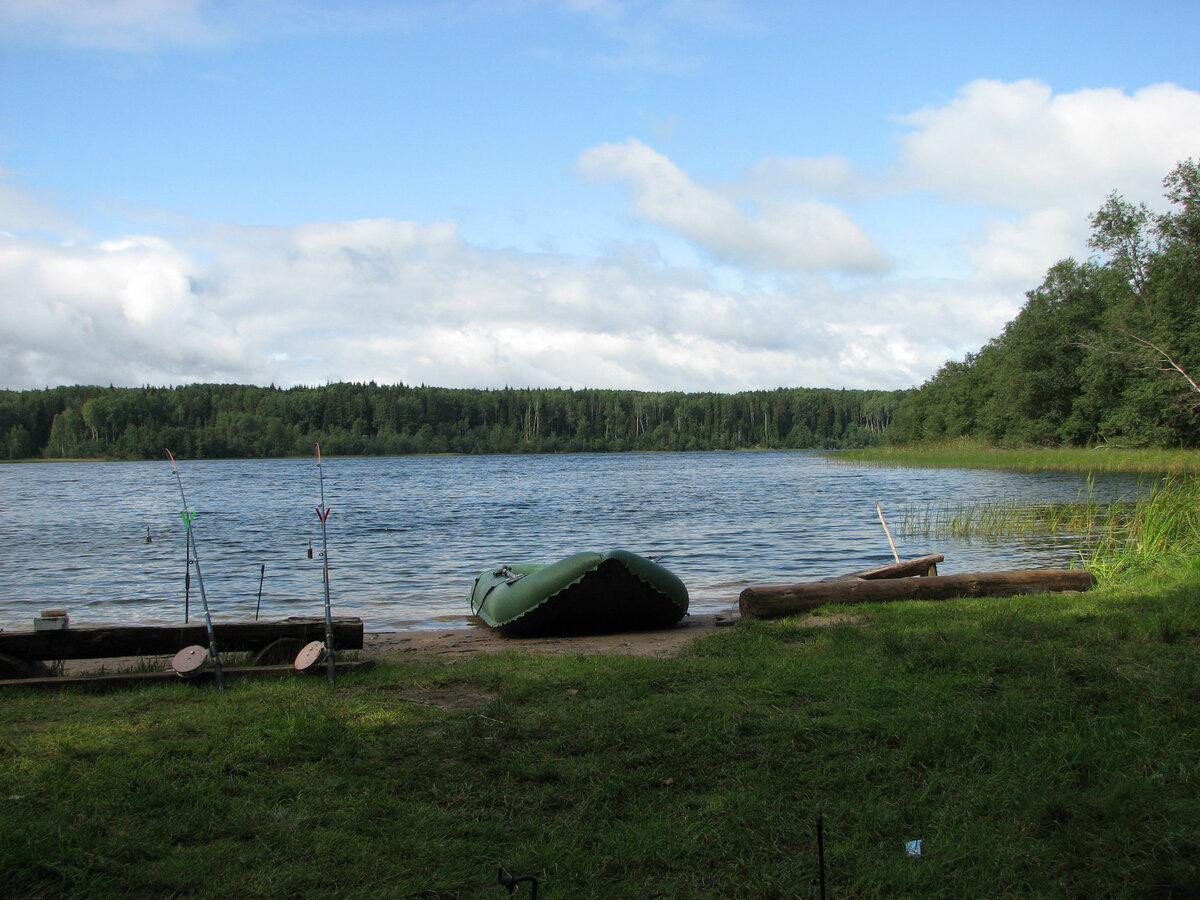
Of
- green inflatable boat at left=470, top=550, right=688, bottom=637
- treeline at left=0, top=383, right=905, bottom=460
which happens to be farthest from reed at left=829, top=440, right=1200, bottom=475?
treeline at left=0, top=383, right=905, bottom=460

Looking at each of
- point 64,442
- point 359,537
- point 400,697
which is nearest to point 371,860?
point 400,697

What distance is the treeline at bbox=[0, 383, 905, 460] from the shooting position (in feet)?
378

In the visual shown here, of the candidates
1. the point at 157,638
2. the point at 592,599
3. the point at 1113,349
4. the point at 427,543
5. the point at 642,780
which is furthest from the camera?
the point at 1113,349

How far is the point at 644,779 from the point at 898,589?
7.15 meters

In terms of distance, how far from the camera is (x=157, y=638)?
8.12 m

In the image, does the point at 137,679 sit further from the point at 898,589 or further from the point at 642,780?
the point at 898,589

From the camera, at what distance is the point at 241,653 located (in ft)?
30.3

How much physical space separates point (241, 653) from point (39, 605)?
8431mm

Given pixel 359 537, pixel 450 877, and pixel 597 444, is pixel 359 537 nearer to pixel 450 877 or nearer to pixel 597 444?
pixel 450 877

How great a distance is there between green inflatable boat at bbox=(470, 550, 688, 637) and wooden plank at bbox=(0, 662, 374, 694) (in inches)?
136

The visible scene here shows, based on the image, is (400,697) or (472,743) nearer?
(472,743)

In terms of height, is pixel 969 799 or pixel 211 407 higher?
pixel 211 407

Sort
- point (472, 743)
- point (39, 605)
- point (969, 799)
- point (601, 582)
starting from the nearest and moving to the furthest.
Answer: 1. point (969, 799)
2. point (472, 743)
3. point (601, 582)
4. point (39, 605)

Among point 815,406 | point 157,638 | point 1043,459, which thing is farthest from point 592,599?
point 815,406
